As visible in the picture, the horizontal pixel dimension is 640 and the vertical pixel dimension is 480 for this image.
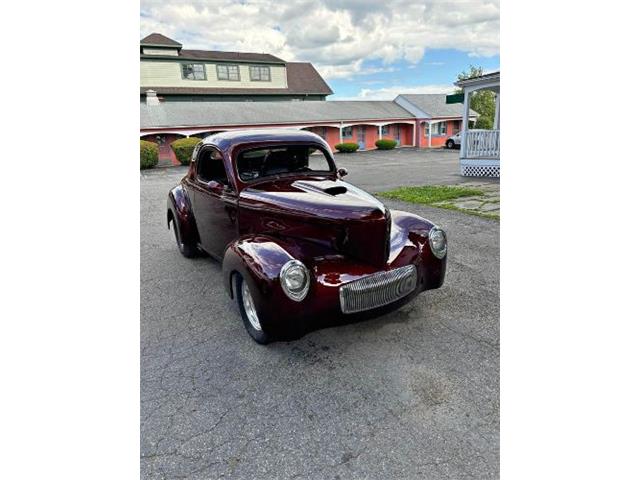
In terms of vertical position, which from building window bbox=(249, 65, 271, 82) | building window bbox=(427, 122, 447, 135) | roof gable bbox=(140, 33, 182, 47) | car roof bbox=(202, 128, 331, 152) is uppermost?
roof gable bbox=(140, 33, 182, 47)

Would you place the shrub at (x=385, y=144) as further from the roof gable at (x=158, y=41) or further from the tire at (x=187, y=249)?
the tire at (x=187, y=249)

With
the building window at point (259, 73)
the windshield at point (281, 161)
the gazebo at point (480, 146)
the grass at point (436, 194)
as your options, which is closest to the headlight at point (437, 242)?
the windshield at point (281, 161)

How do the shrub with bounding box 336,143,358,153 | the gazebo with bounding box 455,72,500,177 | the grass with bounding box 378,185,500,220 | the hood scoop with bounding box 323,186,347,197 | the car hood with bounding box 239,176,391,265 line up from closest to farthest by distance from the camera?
the car hood with bounding box 239,176,391,265, the hood scoop with bounding box 323,186,347,197, the grass with bounding box 378,185,500,220, the gazebo with bounding box 455,72,500,177, the shrub with bounding box 336,143,358,153

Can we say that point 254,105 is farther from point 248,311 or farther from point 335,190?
point 248,311

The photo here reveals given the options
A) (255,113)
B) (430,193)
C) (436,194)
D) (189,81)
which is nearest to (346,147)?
(255,113)

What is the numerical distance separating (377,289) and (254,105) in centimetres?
2536

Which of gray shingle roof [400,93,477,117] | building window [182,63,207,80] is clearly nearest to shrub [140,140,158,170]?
building window [182,63,207,80]

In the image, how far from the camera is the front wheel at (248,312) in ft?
10.1

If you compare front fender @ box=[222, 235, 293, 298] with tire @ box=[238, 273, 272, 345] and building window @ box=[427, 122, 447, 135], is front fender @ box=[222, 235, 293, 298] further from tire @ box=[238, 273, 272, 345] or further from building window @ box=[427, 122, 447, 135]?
building window @ box=[427, 122, 447, 135]

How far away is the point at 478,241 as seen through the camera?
5512mm

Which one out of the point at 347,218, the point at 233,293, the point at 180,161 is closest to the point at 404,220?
the point at 347,218

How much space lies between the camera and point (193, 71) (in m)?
28.5

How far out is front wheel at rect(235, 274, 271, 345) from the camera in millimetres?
3076

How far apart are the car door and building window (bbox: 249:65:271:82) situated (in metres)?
29.2
